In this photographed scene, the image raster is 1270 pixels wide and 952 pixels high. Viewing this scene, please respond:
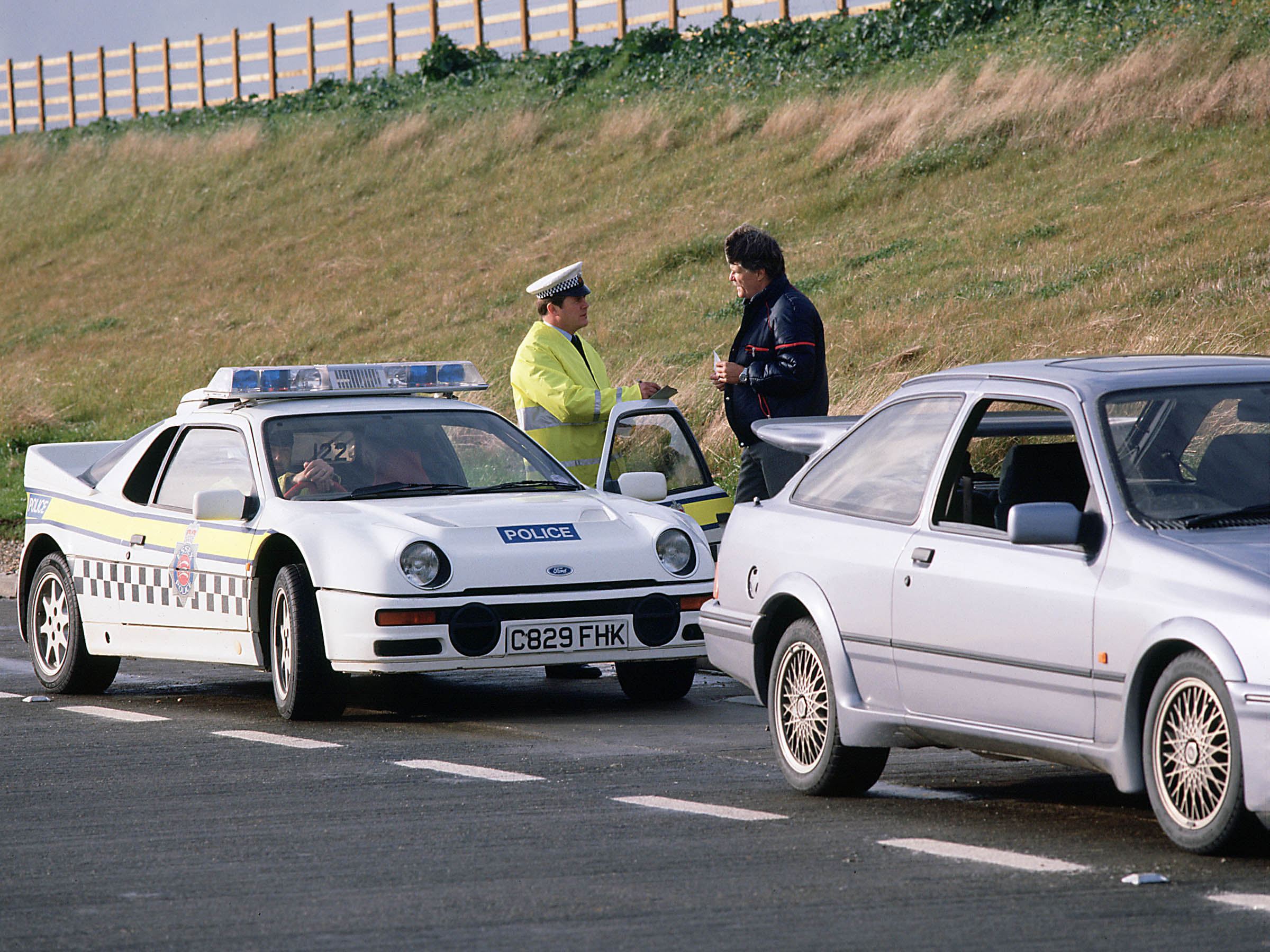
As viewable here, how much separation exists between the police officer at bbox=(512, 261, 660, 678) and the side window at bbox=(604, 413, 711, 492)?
6.7 inches

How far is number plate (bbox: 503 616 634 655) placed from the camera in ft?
29.4

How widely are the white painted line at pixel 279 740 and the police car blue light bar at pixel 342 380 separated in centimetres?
220

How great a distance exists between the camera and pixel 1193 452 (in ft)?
20.4

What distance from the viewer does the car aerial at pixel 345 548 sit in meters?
8.95

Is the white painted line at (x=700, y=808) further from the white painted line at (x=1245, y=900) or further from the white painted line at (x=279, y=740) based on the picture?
the white painted line at (x=279, y=740)

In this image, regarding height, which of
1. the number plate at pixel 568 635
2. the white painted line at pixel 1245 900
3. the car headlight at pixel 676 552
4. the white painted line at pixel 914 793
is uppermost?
the car headlight at pixel 676 552

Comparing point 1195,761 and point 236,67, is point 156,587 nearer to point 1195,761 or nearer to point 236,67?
point 1195,761

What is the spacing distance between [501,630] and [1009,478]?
289cm

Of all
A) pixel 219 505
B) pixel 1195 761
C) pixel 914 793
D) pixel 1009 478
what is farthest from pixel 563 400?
pixel 1195 761

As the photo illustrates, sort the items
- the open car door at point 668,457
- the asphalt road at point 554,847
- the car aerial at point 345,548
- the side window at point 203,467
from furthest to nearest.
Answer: the open car door at point 668,457
the side window at point 203,467
the car aerial at point 345,548
the asphalt road at point 554,847

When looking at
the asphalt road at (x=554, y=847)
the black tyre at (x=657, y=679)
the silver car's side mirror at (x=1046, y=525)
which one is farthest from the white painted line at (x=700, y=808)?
the black tyre at (x=657, y=679)

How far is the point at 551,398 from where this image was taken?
10969 millimetres

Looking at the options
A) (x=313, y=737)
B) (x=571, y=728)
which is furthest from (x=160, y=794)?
(x=571, y=728)

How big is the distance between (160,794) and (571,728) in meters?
2.13
